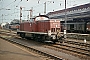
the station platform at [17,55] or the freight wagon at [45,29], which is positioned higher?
the freight wagon at [45,29]

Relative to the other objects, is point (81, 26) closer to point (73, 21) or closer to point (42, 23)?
point (73, 21)

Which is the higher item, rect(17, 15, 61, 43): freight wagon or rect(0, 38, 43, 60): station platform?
rect(17, 15, 61, 43): freight wagon

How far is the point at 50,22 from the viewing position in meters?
20.4

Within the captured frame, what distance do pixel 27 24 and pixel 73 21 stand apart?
12588mm

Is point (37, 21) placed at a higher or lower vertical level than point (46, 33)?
higher

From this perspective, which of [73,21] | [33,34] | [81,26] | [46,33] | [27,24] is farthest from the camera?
[73,21]

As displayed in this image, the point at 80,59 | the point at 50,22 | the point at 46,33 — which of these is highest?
the point at 50,22

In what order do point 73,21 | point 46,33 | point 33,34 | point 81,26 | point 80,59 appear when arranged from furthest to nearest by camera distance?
1. point 73,21
2. point 81,26
3. point 33,34
4. point 46,33
5. point 80,59

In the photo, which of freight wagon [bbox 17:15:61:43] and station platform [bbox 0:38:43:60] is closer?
station platform [bbox 0:38:43:60]

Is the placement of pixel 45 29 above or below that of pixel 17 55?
above

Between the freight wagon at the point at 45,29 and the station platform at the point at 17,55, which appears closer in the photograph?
the station platform at the point at 17,55

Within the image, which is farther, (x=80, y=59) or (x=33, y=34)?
(x=33, y=34)

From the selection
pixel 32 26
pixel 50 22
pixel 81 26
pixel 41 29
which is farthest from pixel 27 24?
pixel 81 26

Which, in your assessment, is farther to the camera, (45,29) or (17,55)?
(45,29)
